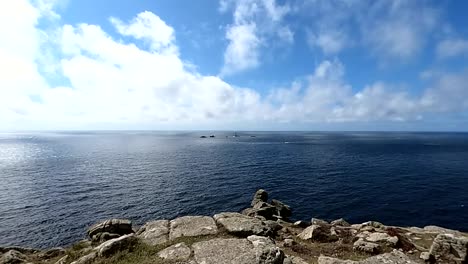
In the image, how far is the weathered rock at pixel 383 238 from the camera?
1845 cm

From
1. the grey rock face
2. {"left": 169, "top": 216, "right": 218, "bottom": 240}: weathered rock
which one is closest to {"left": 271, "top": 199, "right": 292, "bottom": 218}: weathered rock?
the grey rock face

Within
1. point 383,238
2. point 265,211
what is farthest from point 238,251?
point 265,211

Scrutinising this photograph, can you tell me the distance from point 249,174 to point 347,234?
61721 millimetres

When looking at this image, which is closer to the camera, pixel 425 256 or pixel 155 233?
pixel 425 256

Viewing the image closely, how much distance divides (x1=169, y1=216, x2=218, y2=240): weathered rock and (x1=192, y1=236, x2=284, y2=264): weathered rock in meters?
1.53

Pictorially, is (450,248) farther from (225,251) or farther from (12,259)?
(12,259)

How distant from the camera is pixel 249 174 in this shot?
82.2 m

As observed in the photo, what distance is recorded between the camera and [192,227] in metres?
16.5

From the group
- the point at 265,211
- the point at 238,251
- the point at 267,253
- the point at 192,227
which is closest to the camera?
the point at 267,253

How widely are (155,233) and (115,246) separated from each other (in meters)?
2.62

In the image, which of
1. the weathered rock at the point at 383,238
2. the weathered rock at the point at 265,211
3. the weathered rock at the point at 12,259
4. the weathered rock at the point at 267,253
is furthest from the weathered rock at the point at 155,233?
the weathered rock at the point at 265,211

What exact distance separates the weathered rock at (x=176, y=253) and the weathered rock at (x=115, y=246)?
7.30 ft

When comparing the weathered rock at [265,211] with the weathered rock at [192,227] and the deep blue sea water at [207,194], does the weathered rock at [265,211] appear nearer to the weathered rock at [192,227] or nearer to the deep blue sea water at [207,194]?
the deep blue sea water at [207,194]

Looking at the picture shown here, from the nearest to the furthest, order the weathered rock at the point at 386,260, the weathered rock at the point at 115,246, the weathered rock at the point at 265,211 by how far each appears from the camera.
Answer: the weathered rock at the point at 386,260 → the weathered rock at the point at 115,246 → the weathered rock at the point at 265,211
